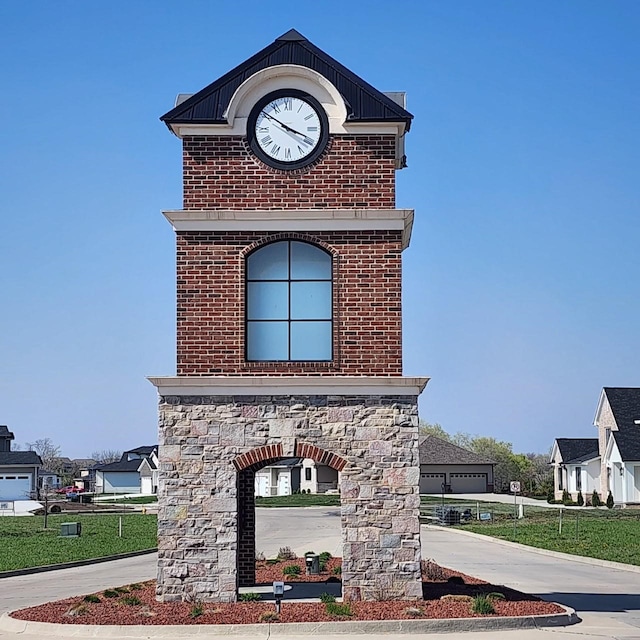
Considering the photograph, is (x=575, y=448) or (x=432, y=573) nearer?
(x=432, y=573)

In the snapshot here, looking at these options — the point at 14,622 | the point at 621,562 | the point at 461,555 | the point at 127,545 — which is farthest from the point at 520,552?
the point at 14,622

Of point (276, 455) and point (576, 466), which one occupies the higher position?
point (576, 466)

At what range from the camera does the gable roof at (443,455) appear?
266 ft

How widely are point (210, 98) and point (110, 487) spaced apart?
87872mm

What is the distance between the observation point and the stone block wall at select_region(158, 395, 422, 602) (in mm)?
15891

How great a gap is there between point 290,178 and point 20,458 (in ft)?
230

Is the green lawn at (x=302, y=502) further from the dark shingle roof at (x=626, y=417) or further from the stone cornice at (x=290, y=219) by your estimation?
the stone cornice at (x=290, y=219)

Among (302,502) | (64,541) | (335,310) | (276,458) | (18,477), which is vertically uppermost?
(335,310)

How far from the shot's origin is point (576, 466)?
7006 cm

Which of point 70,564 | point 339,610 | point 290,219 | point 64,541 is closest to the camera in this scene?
point 339,610

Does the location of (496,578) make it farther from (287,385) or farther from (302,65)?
(302,65)

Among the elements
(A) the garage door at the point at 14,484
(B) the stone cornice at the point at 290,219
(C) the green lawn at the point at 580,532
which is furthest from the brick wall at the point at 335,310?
(A) the garage door at the point at 14,484

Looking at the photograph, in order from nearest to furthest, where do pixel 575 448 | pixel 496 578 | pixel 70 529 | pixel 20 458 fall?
pixel 496 578 < pixel 70 529 < pixel 575 448 < pixel 20 458

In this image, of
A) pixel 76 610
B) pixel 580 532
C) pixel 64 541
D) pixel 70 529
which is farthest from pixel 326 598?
pixel 580 532
